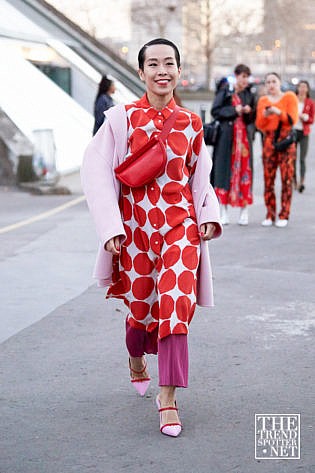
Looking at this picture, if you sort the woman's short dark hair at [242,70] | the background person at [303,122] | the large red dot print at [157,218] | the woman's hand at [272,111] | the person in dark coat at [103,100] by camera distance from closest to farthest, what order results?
the large red dot print at [157,218] → the woman's hand at [272,111] → the woman's short dark hair at [242,70] → the person in dark coat at [103,100] → the background person at [303,122]

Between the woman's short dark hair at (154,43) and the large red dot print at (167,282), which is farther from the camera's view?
the woman's short dark hair at (154,43)

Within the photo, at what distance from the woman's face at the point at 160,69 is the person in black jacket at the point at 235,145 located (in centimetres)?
701

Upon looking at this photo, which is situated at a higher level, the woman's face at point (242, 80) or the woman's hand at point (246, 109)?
the woman's face at point (242, 80)

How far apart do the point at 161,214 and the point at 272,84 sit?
7066 millimetres

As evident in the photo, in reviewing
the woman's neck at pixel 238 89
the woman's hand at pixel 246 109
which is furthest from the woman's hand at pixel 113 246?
the woman's neck at pixel 238 89

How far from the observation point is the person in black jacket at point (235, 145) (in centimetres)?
1188

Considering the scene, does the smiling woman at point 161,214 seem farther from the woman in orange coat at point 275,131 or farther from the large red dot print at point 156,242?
the woman in orange coat at point 275,131

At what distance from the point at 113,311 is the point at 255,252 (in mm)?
2995

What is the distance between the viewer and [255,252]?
400 inches

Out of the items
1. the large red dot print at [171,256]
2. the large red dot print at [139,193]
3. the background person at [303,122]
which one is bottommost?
the background person at [303,122]

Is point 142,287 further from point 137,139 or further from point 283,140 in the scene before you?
point 283,140

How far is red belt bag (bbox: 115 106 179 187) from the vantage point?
474cm

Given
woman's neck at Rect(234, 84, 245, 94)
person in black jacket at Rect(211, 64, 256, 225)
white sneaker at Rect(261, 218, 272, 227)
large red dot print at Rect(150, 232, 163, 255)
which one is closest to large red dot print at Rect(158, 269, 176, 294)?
large red dot print at Rect(150, 232, 163, 255)

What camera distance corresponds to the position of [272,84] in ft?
→ 38.0
